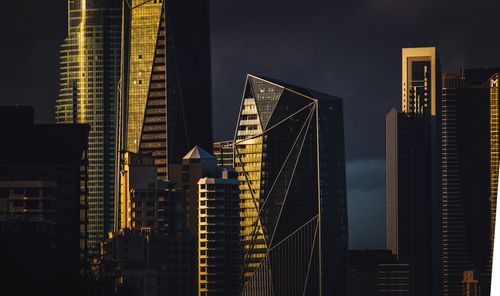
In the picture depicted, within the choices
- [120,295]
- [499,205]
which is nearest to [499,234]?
[499,205]

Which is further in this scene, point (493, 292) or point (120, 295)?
point (120, 295)

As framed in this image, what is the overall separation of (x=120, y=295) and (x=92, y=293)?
46.8 ft

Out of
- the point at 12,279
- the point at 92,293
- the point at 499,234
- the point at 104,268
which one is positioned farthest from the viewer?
the point at 104,268

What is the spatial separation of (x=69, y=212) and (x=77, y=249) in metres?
19.8

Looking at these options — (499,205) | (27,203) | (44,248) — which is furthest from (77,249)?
(499,205)

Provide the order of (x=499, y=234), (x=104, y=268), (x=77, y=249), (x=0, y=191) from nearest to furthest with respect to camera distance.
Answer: (x=499, y=234) < (x=104, y=268) < (x=77, y=249) < (x=0, y=191)

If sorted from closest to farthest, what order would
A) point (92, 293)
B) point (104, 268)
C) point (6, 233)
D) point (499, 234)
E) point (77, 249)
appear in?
1. point (499, 234)
2. point (92, 293)
3. point (6, 233)
4. point (104, 268)
5. point (77, 249)

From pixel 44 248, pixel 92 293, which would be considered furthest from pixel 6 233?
pixel 92 293

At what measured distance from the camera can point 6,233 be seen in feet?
370

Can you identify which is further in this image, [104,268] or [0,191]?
[0,191]

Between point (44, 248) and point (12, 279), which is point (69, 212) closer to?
point (44, 248)

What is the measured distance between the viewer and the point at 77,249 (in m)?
180

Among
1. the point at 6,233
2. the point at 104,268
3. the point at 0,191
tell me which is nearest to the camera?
the point at 6,233

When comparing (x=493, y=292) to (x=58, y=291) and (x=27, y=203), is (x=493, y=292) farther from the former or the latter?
(x=27, y=203)
